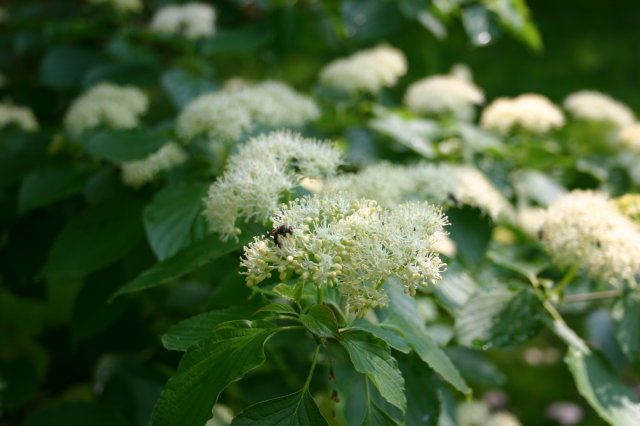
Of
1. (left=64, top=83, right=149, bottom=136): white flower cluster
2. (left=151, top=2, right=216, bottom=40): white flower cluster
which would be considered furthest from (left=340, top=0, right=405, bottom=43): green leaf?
(left=64, top=83, right=149, bottom=136): white flower cluster

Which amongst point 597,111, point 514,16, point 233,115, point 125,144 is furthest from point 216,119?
point 597,111

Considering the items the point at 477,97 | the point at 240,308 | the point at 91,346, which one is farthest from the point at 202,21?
the point at 240,308

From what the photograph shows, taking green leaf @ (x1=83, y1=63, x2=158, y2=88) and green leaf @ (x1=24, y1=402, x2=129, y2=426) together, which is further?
green leaf @ (x1=83, y1=63, x2=158, y2=88)

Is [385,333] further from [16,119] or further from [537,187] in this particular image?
[16,119]

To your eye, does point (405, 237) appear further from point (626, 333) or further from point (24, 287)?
point (24, 287)

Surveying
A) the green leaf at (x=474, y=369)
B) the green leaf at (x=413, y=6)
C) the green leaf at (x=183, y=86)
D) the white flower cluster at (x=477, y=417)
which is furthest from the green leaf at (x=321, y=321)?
the white flower cluster at (x=477, y=417)

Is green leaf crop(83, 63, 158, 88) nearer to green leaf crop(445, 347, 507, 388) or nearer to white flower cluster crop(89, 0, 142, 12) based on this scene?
white flower cluster crop(89, 0, 142, 12)
